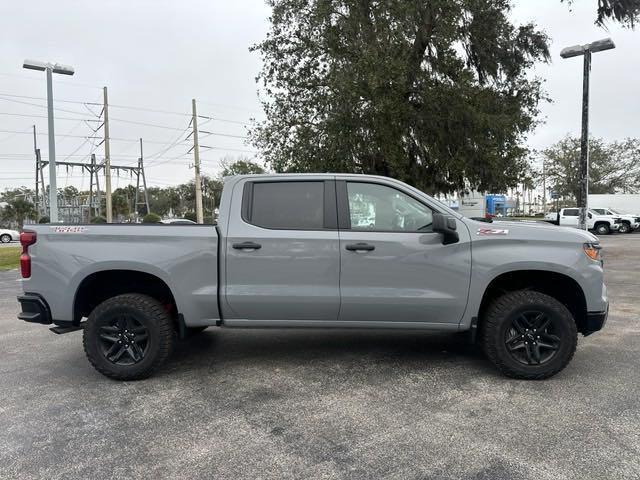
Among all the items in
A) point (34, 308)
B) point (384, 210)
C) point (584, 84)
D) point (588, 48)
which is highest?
point (588, 48)

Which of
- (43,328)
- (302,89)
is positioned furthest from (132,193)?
(43,328)

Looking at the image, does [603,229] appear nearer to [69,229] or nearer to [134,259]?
[134,259]

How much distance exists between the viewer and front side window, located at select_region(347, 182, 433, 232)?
4227 mm

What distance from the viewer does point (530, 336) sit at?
4.17m

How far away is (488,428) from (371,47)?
43.6 feet

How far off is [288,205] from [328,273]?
0.73 m

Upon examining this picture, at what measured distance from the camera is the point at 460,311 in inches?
165

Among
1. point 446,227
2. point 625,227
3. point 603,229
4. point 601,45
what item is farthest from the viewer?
point 625,227

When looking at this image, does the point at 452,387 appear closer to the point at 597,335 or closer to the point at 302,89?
the point at 597,335

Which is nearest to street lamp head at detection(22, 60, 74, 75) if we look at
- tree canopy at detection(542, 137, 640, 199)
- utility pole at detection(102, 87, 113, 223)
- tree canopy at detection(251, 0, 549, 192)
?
tree canopy at detection(251, 0, 549, 192)

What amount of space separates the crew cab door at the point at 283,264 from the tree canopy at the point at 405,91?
1057 cm

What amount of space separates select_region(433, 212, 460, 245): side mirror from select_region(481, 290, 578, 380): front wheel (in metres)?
0.72

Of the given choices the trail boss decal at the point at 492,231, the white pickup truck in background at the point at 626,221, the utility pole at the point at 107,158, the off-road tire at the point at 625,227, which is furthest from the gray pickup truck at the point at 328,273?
the off-road tire at the point at 625,227

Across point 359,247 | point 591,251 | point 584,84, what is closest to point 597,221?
point 584,84
